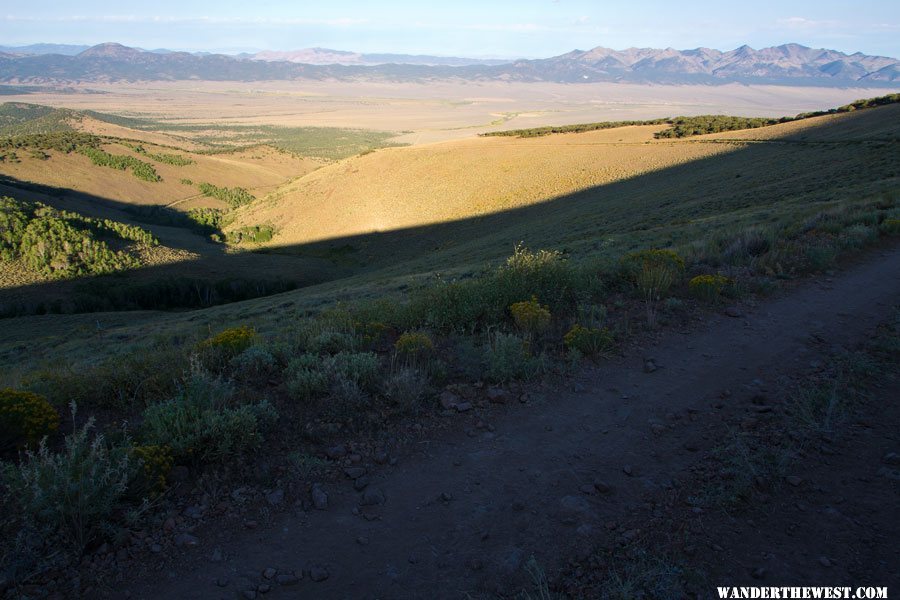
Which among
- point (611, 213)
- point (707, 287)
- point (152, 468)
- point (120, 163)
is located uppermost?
point (120, 163)

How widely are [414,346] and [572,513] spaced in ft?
8.78

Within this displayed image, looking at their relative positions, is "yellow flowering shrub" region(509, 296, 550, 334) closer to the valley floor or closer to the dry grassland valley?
the dry grassland valley

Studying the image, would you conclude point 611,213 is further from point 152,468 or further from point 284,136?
point 284,136

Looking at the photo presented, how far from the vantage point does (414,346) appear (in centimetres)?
573

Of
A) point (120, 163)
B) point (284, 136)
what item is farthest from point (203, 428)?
point (284, 136)

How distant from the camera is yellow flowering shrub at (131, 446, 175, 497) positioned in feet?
11.7

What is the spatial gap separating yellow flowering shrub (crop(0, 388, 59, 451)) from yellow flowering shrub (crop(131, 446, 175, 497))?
99 cm

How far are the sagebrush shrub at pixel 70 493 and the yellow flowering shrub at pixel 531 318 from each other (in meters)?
4.13

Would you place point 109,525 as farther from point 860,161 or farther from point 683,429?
point 860,161

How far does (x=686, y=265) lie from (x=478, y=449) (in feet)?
19.5

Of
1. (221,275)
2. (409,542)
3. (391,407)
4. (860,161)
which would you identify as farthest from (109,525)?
(221,275)

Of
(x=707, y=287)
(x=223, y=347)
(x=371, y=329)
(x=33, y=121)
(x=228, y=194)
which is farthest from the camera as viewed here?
(x=33, y=121)

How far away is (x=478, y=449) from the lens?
4262 mm

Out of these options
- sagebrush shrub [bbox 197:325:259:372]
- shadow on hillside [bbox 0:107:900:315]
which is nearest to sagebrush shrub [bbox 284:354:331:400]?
sagebrush shrub [bbox 197:325:259:372]
